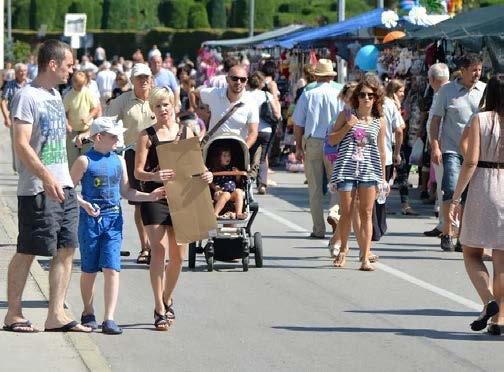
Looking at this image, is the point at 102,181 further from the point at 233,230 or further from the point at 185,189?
the point at 233,230

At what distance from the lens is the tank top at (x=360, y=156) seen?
12859 millimetres

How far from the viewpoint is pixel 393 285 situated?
12.3 meters

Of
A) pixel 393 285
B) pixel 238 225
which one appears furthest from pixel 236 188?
pixel 393 285

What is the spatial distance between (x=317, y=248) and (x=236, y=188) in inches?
85.7

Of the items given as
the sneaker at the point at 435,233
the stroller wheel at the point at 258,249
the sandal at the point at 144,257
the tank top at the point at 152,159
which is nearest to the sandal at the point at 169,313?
the tank top at the point at 152,159

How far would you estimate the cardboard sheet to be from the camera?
976 cm

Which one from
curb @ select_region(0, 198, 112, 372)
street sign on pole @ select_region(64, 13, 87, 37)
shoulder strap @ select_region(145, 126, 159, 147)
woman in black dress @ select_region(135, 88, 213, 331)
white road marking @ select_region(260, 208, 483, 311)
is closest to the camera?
curb @ select_region(0, 198, 112, 372)

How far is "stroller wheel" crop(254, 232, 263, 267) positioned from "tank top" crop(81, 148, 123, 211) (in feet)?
→ 11.8

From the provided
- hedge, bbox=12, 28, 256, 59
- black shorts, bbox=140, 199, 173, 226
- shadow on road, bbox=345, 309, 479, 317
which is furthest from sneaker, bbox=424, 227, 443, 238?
hedge, bbox=12, 28, 256, 59

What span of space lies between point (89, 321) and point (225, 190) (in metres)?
3.51

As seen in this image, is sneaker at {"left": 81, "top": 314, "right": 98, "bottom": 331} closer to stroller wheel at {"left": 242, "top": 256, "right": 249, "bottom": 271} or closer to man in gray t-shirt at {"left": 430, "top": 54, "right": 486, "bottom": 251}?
stroller wheel at {"left": 242, "top": 256, "right": 249, "bottom": 271}

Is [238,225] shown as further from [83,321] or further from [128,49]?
[128,49]

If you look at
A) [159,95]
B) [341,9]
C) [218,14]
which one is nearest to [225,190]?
[159,95]

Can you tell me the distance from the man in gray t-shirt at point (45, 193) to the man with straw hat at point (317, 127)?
Result: 6.12 metres
